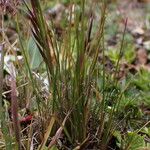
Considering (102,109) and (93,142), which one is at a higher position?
(102,109)

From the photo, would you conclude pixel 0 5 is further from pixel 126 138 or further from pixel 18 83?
pixel 126 138

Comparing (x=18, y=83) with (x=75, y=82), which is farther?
(x=18, y=83)

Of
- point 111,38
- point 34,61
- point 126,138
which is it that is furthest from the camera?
point 111,38

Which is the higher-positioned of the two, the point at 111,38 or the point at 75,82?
the point at 75,82

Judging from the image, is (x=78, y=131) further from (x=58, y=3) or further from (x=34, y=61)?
(x=58, y=3)

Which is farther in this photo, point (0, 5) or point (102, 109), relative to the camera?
point (102, 109)

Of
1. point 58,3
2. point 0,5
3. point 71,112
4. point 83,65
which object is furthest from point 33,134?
point 58,3

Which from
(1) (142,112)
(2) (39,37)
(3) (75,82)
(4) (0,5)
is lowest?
(1) (142,112)

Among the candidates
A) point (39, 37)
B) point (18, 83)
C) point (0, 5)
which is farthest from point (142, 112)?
point (0, 5)

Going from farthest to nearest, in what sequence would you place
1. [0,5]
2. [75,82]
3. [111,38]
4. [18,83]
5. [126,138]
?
1. [111,38]
2. [18,83]
3. [126,138]
4. [75,82]
5. [0,5]
